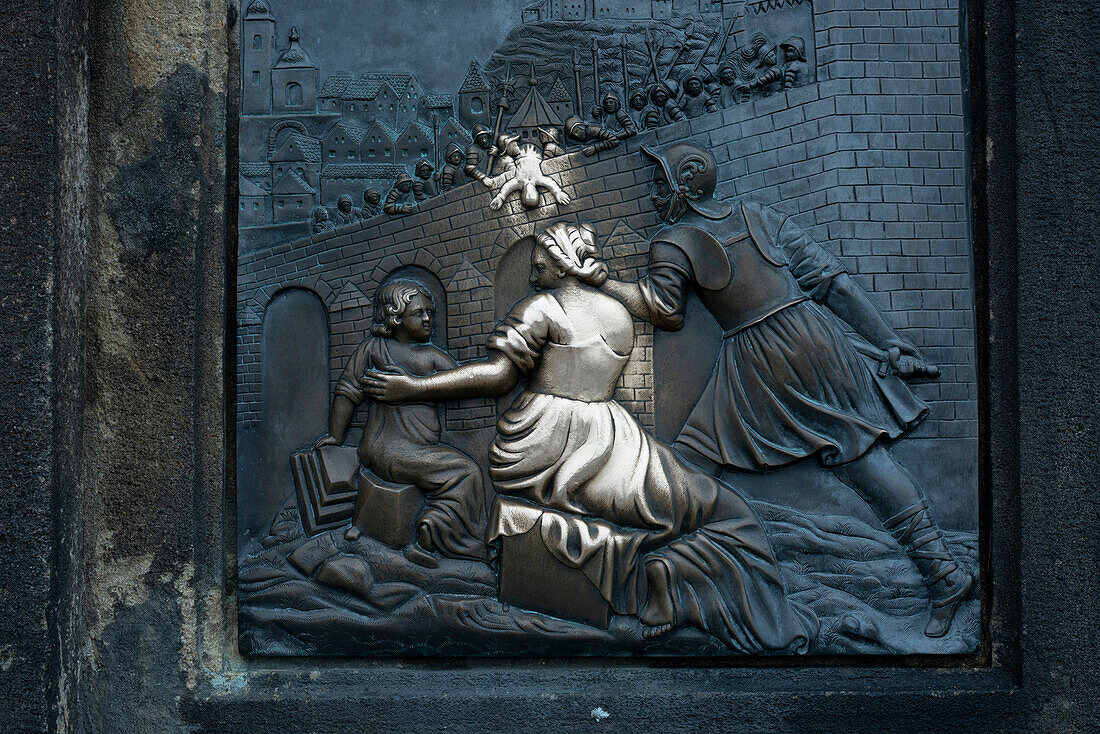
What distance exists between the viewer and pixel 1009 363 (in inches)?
150

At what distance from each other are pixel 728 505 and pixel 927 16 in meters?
2.46

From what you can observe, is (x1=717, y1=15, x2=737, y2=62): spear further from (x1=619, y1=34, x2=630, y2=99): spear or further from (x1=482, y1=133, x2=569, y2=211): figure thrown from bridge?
(x1=482, y1=133, x2=569, y2=211): figure thrown from bridge

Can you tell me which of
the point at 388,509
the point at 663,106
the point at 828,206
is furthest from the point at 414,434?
the point at 828,206

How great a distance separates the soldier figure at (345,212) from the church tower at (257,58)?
558 millimetres

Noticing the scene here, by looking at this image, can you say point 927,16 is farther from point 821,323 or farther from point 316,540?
point 316,540

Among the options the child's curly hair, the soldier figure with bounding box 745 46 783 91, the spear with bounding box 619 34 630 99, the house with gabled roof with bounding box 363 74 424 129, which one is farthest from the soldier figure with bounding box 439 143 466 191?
the soldier figure with bounding box 745 46 783 91

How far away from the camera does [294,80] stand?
13.0 feet

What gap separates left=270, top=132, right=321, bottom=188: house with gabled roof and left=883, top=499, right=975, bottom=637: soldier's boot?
313 centimetres

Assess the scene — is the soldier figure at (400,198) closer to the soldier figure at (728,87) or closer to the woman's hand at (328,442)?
the woman's hand at (328,442)

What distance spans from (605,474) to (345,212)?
174 centimetres

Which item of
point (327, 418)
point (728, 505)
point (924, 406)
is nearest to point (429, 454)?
point (327, 418)

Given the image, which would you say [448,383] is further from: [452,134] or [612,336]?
[452,134]

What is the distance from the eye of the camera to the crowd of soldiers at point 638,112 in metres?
3.87

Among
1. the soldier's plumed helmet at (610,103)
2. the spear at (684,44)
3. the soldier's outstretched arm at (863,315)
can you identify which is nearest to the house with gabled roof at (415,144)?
the soldier's plumed helmet at (610,103)
